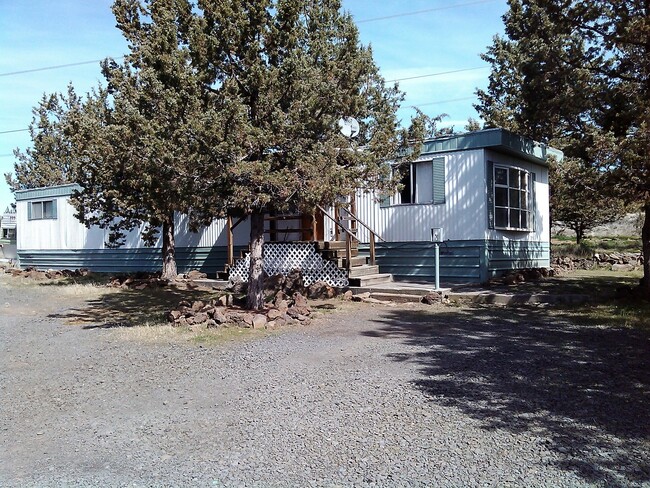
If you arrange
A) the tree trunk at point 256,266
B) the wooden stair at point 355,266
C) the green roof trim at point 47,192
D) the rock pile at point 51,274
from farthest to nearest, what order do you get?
1. the green roof trim at point 47,192
2. the rock pile at point 51,274
3. the wooden stair at point 355,266
4. the tree trunk at point 256,266

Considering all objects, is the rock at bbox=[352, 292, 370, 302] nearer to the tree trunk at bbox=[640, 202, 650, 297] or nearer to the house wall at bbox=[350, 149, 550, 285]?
the house wall at bbox=[350, 149, 550, 285]

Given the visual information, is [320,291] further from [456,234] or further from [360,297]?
[456,234]

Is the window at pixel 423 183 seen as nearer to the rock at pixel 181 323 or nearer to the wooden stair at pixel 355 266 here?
the wooden stair at pixel 355 266

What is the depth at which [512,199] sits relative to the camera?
15242 millimetres

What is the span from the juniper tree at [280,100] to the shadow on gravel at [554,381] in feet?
8.96

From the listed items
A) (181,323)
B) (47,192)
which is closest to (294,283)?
(181,323)

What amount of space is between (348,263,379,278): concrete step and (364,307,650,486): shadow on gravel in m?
4.61

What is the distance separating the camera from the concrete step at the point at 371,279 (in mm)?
14062

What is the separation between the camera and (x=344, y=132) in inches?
419

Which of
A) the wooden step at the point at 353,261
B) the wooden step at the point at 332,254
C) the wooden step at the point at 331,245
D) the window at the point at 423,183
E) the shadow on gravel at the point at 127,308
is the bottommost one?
the shadow on gravel at the point at 127,308

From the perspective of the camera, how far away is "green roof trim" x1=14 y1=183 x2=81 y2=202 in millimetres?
22933

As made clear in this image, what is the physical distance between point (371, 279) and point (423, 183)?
284cm

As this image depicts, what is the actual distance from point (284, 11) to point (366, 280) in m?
7.04

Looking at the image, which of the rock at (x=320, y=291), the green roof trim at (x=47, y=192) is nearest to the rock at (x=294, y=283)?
the rock at (x=320, y=291)
